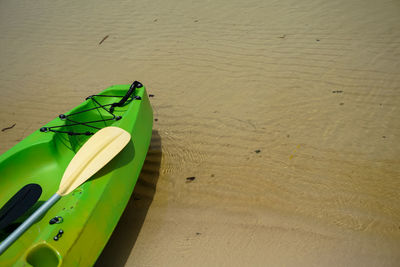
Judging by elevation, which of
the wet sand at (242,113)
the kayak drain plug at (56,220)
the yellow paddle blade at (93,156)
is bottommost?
the wet sand at (242,113)

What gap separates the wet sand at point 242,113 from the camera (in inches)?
123

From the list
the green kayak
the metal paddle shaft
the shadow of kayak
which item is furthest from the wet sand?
the metal paddle shaft

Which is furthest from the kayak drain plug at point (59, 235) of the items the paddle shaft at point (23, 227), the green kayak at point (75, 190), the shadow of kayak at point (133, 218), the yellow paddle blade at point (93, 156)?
the shadow of kayak at point (133, 218)

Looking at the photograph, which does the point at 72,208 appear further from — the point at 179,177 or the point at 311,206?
the point at 311,206

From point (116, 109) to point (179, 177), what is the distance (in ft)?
3.59

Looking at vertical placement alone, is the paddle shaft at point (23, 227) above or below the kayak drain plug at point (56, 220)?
below

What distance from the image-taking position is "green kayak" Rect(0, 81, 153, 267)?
7.68 ft

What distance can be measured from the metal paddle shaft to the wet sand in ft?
2.74

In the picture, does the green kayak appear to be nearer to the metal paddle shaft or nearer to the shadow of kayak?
the metal paddle shaft

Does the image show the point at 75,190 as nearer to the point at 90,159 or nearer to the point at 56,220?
the point at 90,159

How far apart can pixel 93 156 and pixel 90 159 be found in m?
0.04

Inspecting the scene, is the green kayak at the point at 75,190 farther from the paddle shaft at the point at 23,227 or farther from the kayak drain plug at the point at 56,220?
the paddle shaft at the point at 23,227

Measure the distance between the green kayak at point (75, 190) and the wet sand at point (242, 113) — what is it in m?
0.70

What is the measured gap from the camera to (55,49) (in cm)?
666
